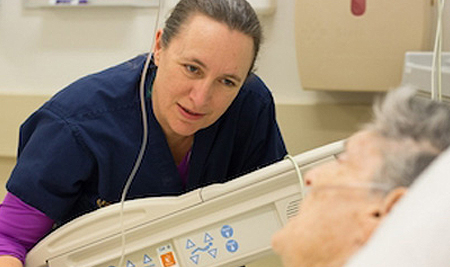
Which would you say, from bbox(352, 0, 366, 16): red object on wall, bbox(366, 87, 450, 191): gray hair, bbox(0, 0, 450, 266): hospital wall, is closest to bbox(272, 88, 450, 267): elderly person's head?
bbox(366, 87, 450, 191): gray hair

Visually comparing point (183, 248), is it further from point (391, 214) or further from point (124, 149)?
point (391, 214)

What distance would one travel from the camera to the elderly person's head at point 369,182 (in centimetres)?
61

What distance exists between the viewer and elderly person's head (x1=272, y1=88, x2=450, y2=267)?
610 mm

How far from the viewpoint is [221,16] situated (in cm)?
127

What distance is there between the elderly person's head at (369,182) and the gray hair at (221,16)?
679 mm

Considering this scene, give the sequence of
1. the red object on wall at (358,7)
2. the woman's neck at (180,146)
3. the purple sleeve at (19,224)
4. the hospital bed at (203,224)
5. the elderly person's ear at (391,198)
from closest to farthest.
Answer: the elderly person's ear at (391,198) → the hospital bed at (203,224) → the purple sleeve at (19,224) → the woman's neck at (180,146) → the red object on wall at (358,7)

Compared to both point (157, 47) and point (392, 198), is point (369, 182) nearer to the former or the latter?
point (392, 198)

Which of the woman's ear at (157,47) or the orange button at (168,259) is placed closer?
the orange button at (168,259)

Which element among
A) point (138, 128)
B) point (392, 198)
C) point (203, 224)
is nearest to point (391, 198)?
point (392, 198)

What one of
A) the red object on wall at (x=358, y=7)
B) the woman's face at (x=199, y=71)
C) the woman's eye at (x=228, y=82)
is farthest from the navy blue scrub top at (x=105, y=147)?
the red object on wall at (x=358, y=7)

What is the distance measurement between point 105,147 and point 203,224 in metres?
0.38

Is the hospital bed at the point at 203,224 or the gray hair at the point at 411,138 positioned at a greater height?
the gray hair at the point at 411,138

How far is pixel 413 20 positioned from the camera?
1704 mm

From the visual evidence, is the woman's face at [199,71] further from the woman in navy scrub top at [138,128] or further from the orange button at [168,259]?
the orange button at [168,259]
